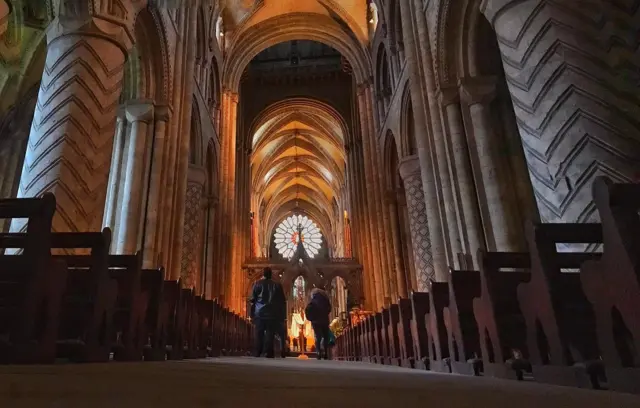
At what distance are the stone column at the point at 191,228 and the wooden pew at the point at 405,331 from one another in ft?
21.5

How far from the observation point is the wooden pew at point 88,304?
3.08 meters

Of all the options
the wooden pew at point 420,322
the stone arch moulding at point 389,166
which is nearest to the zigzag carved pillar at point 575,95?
the wooden pew at point 420,322

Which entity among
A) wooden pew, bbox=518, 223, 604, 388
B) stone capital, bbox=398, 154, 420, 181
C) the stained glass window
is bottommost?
wooden pew, bbox=518, 223, 604, 388

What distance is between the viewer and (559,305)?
2.26 m

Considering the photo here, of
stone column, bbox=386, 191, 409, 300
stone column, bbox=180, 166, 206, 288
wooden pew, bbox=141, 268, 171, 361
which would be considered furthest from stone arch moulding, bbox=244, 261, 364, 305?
wooden pew, bbox=141, 268, 171, 361

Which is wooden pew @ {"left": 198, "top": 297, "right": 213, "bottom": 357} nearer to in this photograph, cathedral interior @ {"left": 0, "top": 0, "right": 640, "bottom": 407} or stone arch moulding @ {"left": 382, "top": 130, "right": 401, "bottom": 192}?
cathedral interior @ {"left": 0, "top": 0, "right": 640, "bottom": 407}

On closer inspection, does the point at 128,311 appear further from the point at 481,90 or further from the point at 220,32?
the point at 220,32

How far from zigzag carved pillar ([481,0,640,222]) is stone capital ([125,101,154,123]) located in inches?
276

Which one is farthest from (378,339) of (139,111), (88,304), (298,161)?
(298,161)

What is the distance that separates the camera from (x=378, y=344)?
7098mm

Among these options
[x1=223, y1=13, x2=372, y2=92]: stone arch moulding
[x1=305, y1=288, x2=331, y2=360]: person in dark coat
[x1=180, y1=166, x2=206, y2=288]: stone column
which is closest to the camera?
[x1=305, y1=288, x2=331, y2=360]: person in dark coat

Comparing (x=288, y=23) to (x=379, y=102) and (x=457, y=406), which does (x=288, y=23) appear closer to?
(x=379, y=102)

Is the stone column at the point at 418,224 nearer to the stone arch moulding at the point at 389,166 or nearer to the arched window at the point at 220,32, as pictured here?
the stone arch moulding at the point at 389,166

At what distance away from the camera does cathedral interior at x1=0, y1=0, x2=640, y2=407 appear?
1.98 meters
